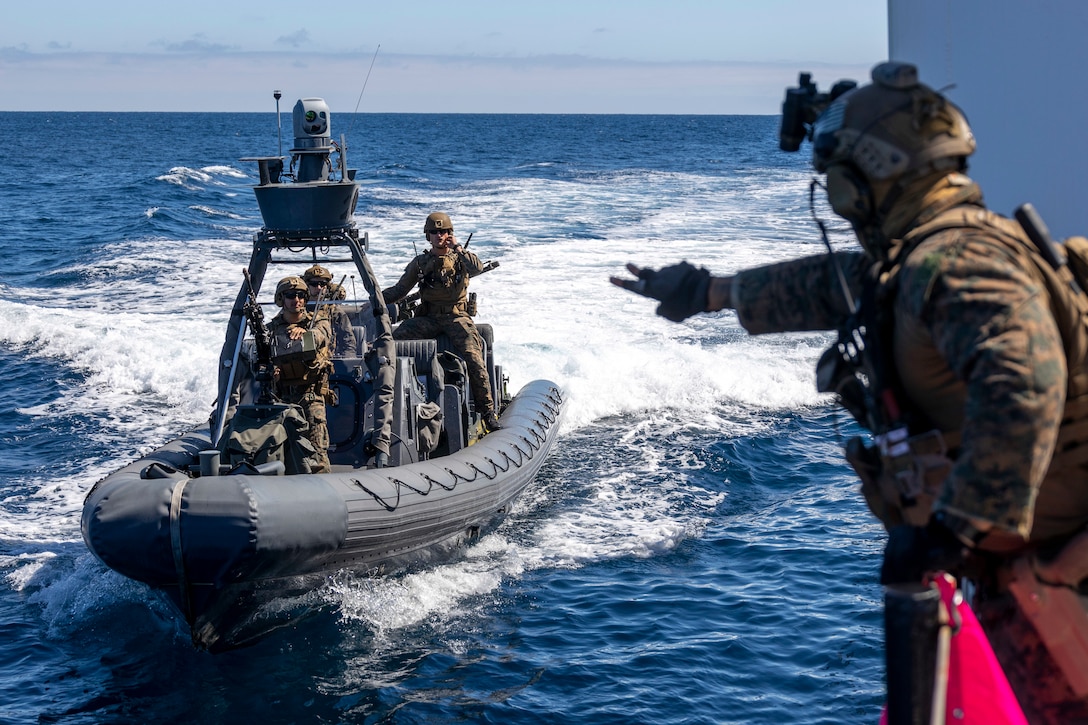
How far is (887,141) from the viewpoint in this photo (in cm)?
238

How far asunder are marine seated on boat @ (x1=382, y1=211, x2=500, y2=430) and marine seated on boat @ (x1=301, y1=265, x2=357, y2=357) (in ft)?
1.47

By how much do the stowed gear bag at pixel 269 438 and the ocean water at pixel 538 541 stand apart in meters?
0.86

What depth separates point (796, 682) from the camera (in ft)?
20.7

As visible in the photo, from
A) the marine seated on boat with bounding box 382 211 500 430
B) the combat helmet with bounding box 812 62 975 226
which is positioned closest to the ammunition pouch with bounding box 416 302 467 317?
the marine seated on boat with bounding box 382 211 500 430

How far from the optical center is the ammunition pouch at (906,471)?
7.37 ft

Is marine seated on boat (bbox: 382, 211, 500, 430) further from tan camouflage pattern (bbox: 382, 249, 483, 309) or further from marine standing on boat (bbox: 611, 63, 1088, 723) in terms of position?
marine standing on boat (bbox: 611, 63, 1088, 723)

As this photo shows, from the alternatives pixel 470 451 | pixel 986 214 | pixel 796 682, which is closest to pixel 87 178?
pixel 470 451

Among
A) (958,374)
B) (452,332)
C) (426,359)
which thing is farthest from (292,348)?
(958,374)

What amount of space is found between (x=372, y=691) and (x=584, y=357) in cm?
824

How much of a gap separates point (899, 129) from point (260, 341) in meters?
6.01

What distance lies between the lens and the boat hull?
249 inches

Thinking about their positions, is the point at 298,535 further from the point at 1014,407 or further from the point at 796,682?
the point at 1014,407

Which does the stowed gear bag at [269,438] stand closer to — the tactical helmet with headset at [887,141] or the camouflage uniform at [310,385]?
the camouflage uniform at [310,385]

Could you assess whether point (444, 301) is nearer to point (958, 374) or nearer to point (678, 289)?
point (678, 289)
